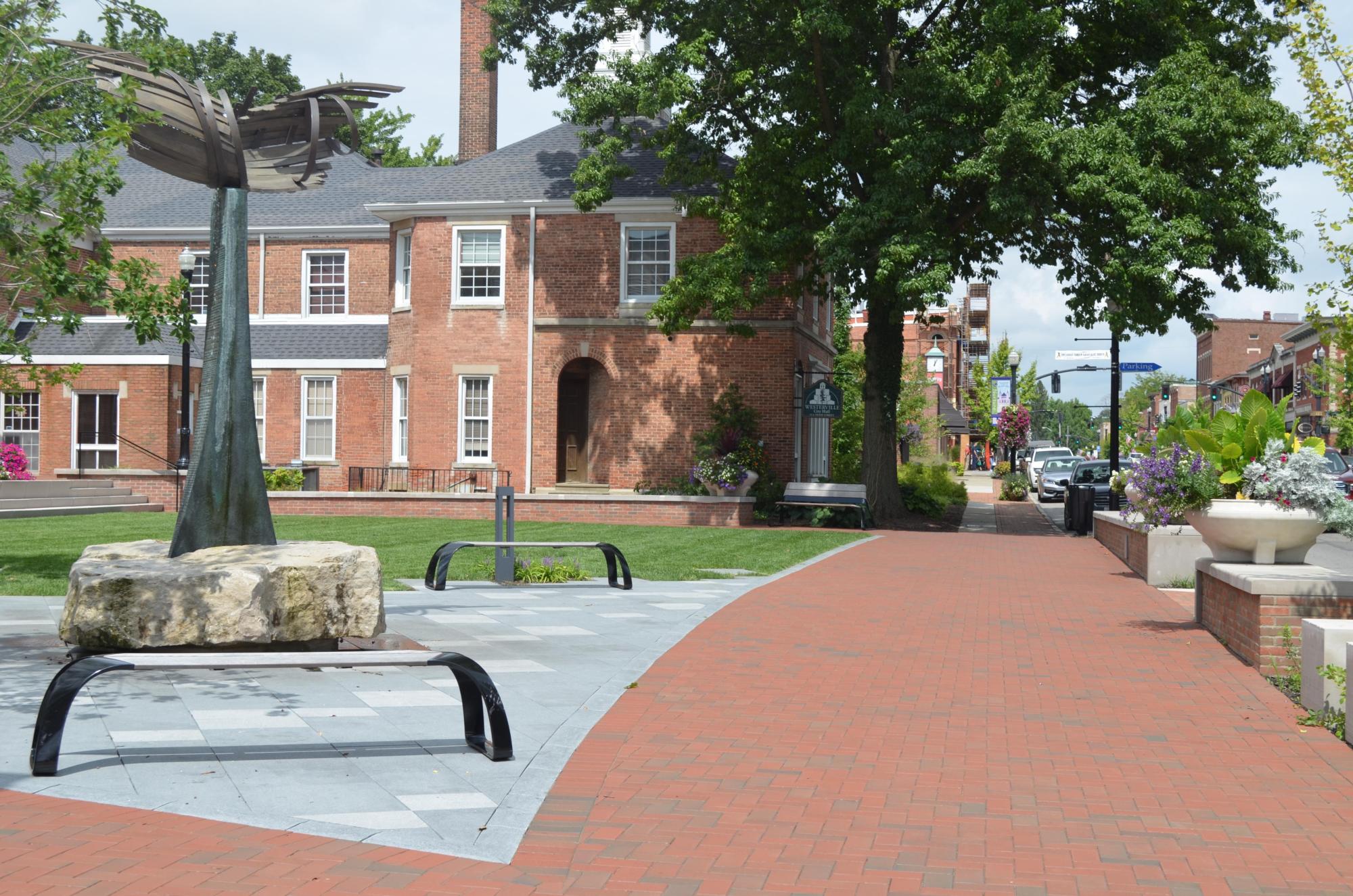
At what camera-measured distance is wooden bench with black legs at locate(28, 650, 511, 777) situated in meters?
6.21

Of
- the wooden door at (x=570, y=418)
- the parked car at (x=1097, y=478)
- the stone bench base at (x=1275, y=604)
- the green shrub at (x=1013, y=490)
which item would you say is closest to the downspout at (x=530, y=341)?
the wooden door at (x=570, y=418)

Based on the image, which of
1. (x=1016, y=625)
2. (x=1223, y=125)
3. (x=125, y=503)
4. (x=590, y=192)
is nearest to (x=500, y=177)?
(x=590, y=192)

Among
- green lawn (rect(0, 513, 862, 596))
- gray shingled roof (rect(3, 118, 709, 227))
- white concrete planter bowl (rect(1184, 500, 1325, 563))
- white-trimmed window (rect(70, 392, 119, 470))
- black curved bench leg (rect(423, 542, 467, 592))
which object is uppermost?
gray shingled roof (rect(3, 118, 709, 227))

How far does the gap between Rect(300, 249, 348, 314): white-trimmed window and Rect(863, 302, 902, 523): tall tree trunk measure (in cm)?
1575

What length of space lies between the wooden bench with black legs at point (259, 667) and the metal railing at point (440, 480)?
2439 centimetres

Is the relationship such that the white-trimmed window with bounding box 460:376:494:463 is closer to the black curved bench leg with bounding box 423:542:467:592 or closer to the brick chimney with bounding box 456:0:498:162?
the brick chimney with bounding box 456:0:498:162

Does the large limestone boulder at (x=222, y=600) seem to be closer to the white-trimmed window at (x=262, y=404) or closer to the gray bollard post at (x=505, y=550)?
the gray bollard post at (x=505, y=550)

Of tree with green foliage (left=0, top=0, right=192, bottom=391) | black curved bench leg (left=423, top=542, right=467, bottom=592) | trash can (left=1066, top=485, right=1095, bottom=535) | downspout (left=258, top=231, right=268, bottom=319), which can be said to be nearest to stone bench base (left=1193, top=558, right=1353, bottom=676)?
black curved bench leg (left=423, top=542, right=467, bottom=592)

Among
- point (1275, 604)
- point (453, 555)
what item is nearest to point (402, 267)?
point (453, 555)

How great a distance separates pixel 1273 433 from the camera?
11445 millimetres

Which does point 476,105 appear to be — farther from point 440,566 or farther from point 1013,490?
point 440,566

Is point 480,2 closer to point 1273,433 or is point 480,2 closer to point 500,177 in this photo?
point 500,177

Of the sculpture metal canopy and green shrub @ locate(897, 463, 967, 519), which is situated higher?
the sculpture metal canopy

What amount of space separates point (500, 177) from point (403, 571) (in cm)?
1906
